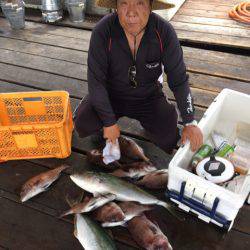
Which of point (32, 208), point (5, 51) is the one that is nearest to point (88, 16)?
point (5, 51)

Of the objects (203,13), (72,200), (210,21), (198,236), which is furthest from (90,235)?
(203,13)

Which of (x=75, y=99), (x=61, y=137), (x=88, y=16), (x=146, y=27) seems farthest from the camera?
(x=88, y=16)

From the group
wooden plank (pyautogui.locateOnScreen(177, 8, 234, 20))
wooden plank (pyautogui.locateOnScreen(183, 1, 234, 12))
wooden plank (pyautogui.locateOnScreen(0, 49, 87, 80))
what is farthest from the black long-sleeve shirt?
wooden plank (pyautogui.locateOnScreen(183, 1, 234, 12))

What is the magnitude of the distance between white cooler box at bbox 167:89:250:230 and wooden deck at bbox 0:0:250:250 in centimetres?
14

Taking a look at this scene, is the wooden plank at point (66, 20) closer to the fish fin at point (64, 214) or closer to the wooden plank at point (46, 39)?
the wooden plank at point (46, 39)

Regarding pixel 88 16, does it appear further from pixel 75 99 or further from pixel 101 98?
pixel 101 98

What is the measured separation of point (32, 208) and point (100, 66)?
3.47 feet

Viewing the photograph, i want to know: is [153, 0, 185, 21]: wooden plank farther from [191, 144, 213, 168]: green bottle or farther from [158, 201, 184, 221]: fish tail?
[158, 201, 184, 221]: fish tail

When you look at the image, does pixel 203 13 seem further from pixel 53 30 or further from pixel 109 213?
pixel 109 213

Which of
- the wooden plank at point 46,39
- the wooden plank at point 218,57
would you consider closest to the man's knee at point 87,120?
the wooden plank at point 218,57

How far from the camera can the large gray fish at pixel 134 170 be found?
2.29m

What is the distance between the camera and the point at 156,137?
2500 millimetres

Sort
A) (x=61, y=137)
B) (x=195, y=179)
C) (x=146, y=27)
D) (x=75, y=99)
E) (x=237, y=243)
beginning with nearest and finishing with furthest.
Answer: (x=195, y=179)
(x=237, y=243)
(x=146, y=27)
(x=61, y=137)
(x=75, y=99)

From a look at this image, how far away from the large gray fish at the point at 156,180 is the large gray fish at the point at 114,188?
0.15m
